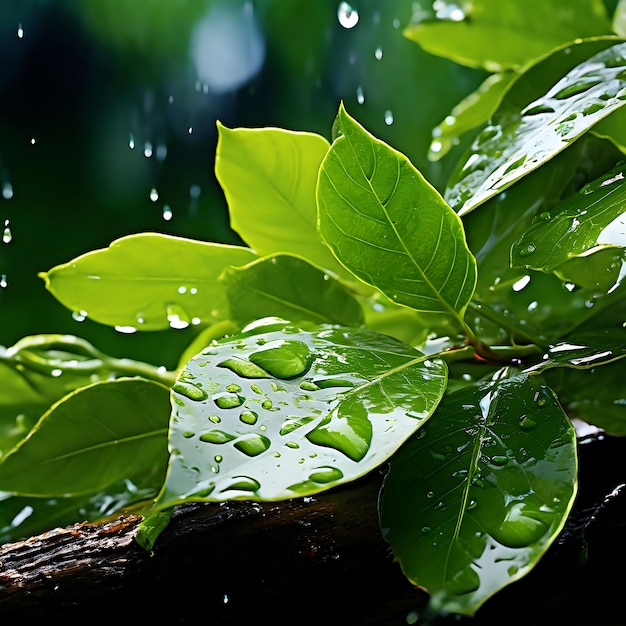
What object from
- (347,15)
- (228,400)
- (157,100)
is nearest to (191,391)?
(228,400)

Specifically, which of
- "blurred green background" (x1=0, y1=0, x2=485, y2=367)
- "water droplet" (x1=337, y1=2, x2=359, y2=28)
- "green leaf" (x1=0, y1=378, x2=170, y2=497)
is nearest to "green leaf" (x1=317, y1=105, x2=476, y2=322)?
"green leaf" (x1=0, y1=378, x2=170, y2=497)

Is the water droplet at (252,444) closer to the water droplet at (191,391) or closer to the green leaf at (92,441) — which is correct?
the water droplet at (191,391)

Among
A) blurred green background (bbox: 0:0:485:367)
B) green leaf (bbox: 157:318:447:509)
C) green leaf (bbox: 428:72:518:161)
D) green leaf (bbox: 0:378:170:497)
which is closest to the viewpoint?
green leaf (bbox: 157:318:447:509)

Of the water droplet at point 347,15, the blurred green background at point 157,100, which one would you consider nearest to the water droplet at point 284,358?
the water droplet at point 347,15

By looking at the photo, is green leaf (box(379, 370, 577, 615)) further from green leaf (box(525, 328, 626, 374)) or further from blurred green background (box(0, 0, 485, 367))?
blurred green background (box(0, 0, 485, 367))

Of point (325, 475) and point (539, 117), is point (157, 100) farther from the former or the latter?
point (325, 475)
